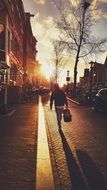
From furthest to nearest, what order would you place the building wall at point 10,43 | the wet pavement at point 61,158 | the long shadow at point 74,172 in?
the building wall at point 10,43 → the wet pavement at point 61,158 → the long shadow at point 74,172

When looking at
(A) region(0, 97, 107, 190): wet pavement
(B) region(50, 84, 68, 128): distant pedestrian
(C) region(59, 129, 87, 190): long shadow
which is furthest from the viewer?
(B) region(50, 84, 68, 128): distant pedestrian

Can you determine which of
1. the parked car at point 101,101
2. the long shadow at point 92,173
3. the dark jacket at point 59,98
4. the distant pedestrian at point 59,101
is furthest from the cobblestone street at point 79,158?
the parked car at point 101,101

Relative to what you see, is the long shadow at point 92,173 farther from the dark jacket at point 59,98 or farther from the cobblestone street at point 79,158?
the dark jacket at point 59,98

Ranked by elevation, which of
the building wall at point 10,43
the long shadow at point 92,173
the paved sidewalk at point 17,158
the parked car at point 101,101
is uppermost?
the building wall at point 10,43

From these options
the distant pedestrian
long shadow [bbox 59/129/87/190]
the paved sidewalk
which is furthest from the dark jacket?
long shadow [bbox 59/129/87/190]

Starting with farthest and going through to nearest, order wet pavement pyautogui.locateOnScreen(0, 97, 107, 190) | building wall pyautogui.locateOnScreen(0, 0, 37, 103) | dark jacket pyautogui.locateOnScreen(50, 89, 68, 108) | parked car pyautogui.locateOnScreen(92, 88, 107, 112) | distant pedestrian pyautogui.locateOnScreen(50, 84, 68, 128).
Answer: building wall pyautogui.locateOnScreen(0, 0, 37, 103), parked car pyautogui.locateOnScreen(92, 88, 107, 112), dark jacket pyautogui.locateOnScreen(50, 89, 68, 108), distant pedestrian pyautogui.locateOnScreen(50, 84, 68, 128), wet pavement pyautogui.locateOnScreen(0, 97, 107, 190)

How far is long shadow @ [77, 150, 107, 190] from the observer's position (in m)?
6.45

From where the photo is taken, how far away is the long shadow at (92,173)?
21.1 ft

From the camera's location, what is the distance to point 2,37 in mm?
30453

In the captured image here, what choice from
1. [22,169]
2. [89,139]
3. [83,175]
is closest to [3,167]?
[22,169]

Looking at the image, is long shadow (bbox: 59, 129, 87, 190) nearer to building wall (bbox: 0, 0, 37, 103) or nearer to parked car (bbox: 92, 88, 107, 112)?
building wall (bbox: 0, 0, 37, 103)

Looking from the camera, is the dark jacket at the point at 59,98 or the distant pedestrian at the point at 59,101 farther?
the dark jacket at the point at 59,98

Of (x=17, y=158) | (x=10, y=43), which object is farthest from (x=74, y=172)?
(x=10, y=43)

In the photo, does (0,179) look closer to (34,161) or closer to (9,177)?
(9,177)
